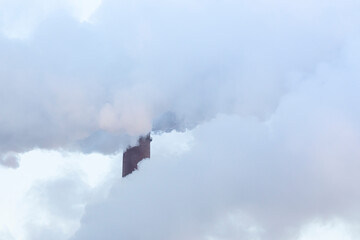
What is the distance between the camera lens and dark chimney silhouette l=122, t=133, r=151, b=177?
5742cm

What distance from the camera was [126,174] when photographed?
59.3 metres

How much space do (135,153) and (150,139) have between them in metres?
2.31

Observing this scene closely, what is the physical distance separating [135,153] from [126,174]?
210 centimetres

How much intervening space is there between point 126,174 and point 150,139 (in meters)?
4.28

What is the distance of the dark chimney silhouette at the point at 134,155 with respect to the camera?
57422mm

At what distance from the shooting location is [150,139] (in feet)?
187

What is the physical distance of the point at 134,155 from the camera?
193 ft

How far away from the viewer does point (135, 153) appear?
5856 cm
